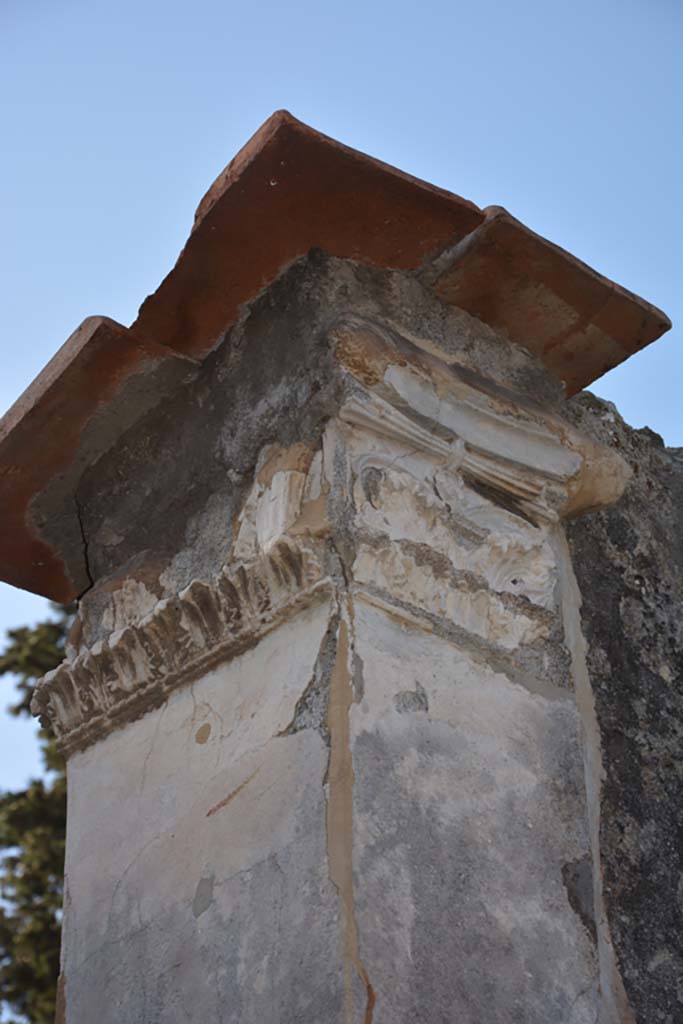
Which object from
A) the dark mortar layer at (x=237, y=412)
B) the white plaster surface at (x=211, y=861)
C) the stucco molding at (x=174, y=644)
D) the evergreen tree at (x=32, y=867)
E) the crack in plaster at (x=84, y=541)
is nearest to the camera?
the white plaster surface at (x=211, y=861)

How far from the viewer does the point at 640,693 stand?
3.05 m

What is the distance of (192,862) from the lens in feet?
8.53

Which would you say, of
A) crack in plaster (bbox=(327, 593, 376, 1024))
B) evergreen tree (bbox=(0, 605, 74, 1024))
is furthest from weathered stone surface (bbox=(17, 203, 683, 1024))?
evergreen tree (bbox=(0, 605, 74, 1024))

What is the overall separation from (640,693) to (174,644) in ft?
3.21

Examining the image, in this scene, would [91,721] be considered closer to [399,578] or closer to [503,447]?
[399,578]

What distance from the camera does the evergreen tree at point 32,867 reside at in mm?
9047

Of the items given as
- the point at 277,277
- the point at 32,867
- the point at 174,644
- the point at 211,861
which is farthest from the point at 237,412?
the point at 32,867

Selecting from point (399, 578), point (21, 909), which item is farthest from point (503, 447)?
point (21, 909)

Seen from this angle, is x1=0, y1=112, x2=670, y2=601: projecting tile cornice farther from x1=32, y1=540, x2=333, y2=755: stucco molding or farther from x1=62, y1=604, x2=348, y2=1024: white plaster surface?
x1=62, y1=604, x2=348, y2=1024: white plaster surface

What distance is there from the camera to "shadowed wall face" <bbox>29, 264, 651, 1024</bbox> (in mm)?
2336

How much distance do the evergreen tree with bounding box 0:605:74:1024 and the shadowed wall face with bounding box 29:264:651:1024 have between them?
6.01m

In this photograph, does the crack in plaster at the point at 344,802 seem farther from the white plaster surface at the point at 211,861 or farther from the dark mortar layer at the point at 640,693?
the dark mortar layer at the point at 640,693

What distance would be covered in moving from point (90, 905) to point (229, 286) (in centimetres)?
130

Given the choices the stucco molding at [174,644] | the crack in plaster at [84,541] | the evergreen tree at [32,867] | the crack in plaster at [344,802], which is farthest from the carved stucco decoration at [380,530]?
the evergreen tree at [32,867]
